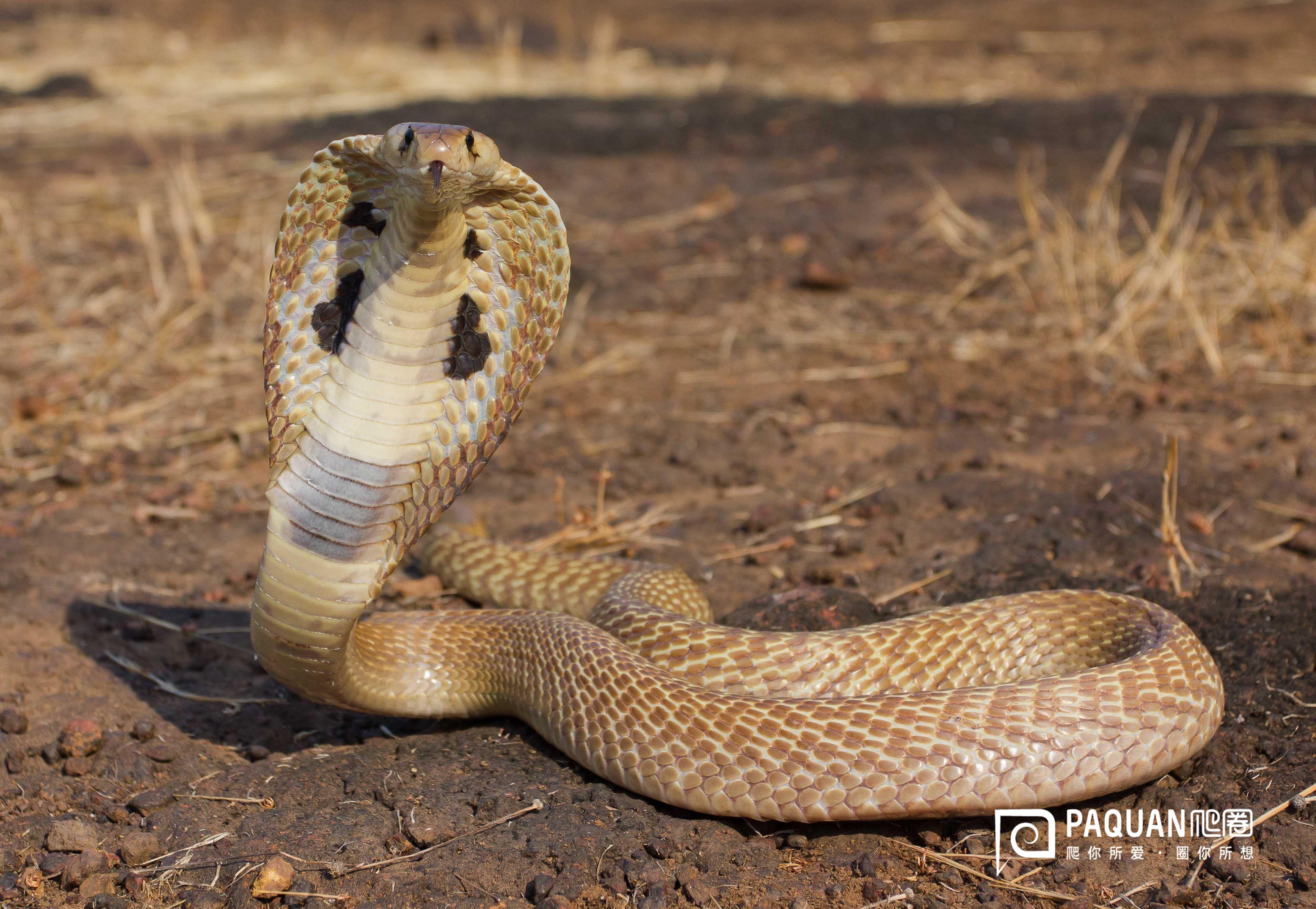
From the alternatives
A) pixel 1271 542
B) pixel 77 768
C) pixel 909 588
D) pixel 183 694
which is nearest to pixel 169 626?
pixel 183 694

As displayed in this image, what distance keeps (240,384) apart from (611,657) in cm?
369

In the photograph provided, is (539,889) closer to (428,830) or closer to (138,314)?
(428,830)

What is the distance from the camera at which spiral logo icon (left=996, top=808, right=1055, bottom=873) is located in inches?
123

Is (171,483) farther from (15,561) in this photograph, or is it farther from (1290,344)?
(1290,344)

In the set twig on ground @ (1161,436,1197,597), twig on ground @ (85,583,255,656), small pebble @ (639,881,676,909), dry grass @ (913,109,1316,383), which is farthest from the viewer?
dry grass @ (913,109,1316,383)

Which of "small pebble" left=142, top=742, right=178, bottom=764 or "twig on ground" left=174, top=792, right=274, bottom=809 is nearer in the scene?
"twig on ground" left=174, top=792, right=274, bottom=809

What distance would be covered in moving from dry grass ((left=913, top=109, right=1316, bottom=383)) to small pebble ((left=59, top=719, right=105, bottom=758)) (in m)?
4.65

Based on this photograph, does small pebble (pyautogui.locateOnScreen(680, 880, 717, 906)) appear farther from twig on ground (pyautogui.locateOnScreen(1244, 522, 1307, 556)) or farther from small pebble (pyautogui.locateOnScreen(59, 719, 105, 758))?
twig on ground (pyautogui.locateOnScreen(1244, 522, 1307, 556))

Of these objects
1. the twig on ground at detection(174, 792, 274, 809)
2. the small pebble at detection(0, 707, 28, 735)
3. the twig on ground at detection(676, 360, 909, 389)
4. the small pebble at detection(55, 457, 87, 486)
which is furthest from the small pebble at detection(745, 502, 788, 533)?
the small pebble at detection(55, 457, 87, 486)

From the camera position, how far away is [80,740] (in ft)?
11.8

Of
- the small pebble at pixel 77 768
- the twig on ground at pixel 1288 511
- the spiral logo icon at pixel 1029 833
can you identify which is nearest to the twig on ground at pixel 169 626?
the small pebble at pixel 77 768

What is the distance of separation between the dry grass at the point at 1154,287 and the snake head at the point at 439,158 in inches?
174

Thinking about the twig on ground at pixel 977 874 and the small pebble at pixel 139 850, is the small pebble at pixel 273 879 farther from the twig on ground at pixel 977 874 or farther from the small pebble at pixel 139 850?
the twig on ground at pixel 977 874

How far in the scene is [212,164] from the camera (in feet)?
33.4
